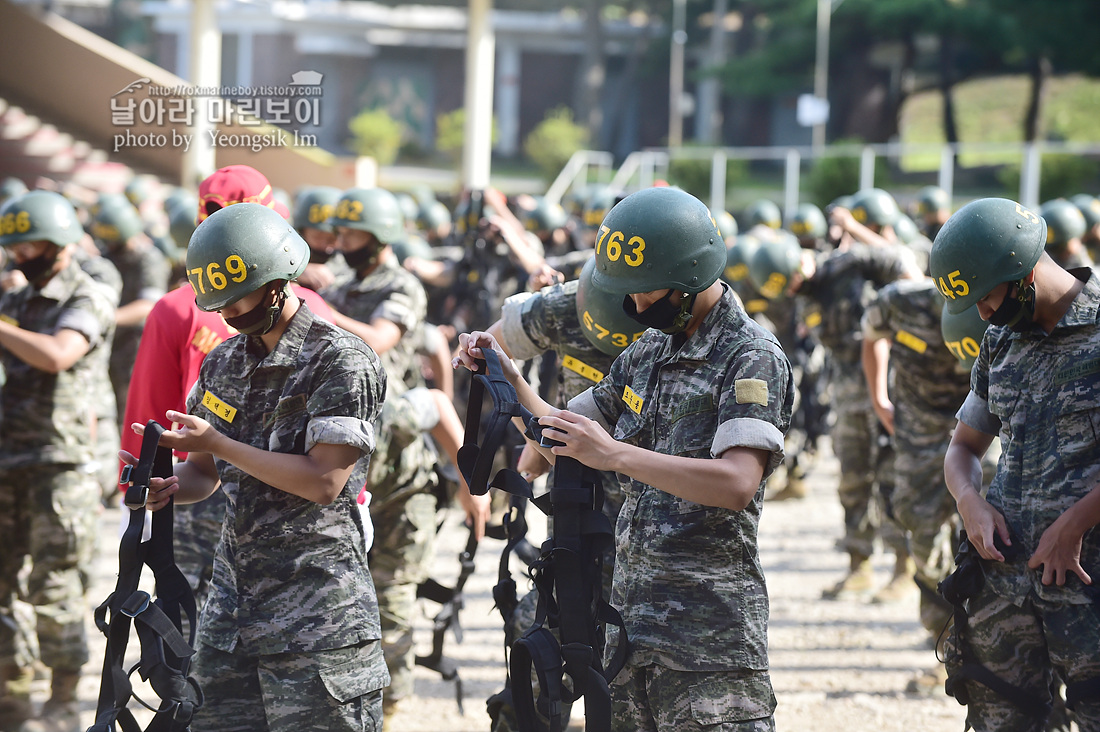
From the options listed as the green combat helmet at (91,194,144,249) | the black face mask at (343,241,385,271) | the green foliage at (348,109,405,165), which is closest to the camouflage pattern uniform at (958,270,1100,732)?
the black face mask at (343,241,385,271)

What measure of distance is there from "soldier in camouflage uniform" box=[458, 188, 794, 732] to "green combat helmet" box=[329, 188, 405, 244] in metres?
2.85

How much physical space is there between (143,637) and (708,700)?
1554mm

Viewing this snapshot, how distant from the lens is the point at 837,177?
23.7m

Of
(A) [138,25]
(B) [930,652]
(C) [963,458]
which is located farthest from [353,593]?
(A) [138,25]

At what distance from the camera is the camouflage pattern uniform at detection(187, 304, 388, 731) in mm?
3408

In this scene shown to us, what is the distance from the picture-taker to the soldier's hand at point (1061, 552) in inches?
139

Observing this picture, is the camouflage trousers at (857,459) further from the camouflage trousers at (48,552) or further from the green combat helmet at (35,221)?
the green combat helmet at (35,221)

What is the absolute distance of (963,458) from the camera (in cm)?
407

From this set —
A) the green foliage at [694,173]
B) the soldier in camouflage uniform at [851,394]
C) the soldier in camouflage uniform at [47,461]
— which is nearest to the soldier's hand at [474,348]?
the soldier in camouflage uniform at [47,461]

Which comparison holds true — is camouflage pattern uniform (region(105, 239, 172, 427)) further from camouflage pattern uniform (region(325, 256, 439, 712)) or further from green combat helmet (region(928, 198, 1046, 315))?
green combat helmet (region(928, 198, 1046, 315))

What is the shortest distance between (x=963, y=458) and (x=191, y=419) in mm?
2489

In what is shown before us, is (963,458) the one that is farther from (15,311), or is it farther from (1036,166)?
(1036,166)

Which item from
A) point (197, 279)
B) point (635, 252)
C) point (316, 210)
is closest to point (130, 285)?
point (316, 210)

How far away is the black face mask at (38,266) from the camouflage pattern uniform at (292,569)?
2230 mm
